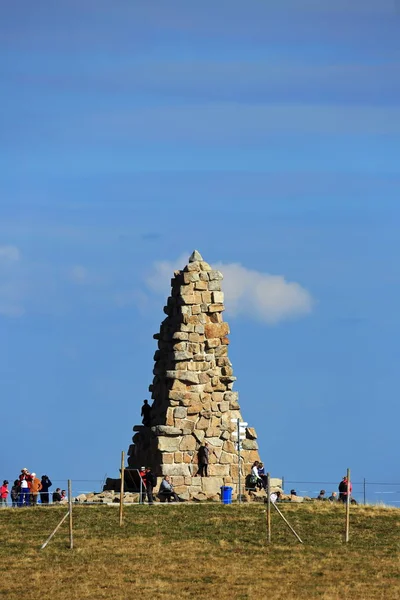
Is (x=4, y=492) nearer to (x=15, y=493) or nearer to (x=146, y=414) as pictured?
(x=15, y=493)

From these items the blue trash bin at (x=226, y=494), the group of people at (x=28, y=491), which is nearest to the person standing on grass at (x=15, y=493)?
the group of people at (x=28, y=491)

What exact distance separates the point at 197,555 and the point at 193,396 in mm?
17149

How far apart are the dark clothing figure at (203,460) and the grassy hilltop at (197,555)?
4.91 metres

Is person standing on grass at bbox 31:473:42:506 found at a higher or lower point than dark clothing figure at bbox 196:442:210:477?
lower

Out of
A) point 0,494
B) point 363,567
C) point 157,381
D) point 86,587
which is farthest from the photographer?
point 157,381

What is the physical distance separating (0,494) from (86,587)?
770 inches

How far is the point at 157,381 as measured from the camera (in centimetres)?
6031

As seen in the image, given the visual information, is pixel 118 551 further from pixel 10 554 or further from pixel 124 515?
pixel 124 515

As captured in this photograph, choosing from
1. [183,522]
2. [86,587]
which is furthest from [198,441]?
[86,587]

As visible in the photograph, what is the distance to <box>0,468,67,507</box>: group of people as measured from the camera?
55.4 m

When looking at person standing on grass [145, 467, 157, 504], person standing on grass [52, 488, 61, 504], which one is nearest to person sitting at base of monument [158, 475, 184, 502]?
person standing on grass [145, 467, 157, 504]

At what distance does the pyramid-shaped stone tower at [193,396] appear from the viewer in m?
57.6

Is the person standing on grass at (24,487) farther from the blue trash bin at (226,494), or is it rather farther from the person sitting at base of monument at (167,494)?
the blue trash bin at (226,494)

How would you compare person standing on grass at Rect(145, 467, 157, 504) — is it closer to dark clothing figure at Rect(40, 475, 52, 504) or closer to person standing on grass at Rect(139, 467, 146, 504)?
person standing on grass at Rect(139, 467, 146, 504)
